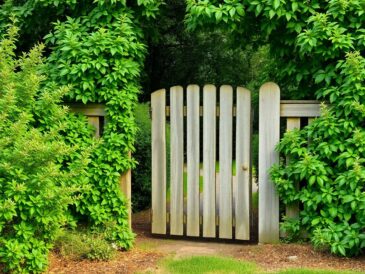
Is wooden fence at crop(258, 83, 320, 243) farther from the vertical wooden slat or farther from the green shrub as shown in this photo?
the green shrub

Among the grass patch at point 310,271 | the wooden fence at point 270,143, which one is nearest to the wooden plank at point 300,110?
the wooden fence at point 270,143

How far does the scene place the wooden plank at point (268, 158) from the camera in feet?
18.6

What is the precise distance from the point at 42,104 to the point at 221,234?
2.54 m

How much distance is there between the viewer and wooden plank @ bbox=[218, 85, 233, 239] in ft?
19.1

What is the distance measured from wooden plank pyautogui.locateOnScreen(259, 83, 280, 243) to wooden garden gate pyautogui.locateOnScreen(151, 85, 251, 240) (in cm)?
16

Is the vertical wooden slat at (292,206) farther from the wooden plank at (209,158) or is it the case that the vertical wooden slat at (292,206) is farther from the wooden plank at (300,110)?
the wooden plank at (209,158)

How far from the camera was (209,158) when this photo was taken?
19.4 feet

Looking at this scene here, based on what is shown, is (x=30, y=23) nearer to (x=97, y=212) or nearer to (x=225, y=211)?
(x=97, y=212)

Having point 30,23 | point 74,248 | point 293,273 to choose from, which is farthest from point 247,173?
point 30,23

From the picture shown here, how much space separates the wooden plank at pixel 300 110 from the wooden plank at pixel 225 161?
61 centimetres

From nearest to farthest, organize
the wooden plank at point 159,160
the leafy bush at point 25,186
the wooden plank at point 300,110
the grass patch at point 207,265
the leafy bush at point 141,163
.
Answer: the leafy bush at point 25,186
the grass patch at point 207,265
the wooden plank at point 300,110
the wooden plank at point 159,160
the leafy bush at point 141,163

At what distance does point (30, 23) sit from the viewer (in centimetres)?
637

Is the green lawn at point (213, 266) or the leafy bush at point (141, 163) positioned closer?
the green lawn at point (213, 266)

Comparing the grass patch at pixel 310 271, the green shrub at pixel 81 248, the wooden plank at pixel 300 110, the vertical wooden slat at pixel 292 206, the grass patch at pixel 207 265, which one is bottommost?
the grass patch at pixel 207 265
